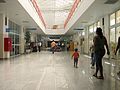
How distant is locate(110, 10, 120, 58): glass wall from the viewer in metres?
14.5

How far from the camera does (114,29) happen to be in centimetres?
1522

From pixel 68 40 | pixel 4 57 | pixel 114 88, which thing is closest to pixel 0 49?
pixel 4 57

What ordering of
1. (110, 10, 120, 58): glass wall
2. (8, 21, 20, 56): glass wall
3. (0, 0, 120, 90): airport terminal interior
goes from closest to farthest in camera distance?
(0, 0, 120, 90): airport terminal interior < (110, 10, 120, 58): glass wall < (8, 21, 20, 56): glass wall

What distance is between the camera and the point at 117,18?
14.6 m

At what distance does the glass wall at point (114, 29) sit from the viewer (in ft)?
47.5

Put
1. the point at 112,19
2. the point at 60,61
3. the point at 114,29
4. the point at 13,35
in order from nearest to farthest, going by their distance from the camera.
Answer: the point at 60,61, the point at 114,29, the point at 112,19, the point at 13,35

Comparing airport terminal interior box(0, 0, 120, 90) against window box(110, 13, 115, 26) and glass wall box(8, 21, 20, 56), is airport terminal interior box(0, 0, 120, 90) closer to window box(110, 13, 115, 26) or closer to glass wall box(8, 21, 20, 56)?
window box(110, 13, 115, 26)

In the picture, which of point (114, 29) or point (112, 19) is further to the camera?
point (112, 19)

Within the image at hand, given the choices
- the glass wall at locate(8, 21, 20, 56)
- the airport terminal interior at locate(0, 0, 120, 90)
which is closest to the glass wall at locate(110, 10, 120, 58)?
the airport terminal interior at locate(0, 0, 120, 90)

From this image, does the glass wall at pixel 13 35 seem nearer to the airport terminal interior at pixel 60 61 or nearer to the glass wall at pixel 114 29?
the airport terminal interior at pixel 60 61

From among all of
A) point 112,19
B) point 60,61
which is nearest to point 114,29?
point 112,19

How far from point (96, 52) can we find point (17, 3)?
6.32 m

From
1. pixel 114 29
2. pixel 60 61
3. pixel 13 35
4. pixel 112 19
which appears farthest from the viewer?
pixel 13 35

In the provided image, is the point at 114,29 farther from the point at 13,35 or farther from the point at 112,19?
the point at 13,35
